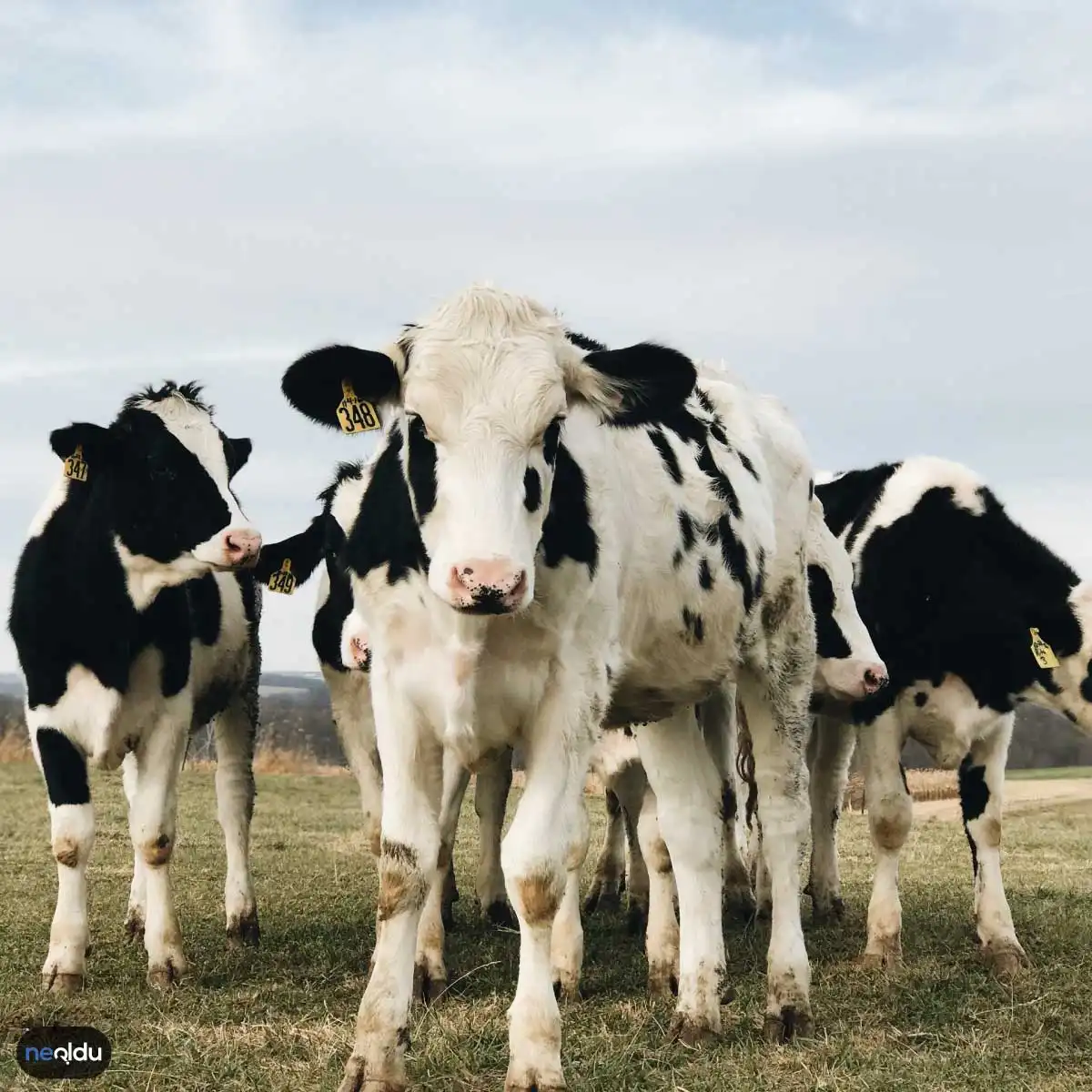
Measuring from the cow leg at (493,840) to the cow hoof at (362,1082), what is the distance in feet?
13.8

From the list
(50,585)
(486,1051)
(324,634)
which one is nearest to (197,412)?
(50,585)

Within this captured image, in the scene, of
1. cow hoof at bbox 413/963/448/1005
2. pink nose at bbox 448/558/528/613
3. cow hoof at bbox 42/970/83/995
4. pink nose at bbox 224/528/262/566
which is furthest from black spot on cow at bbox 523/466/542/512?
cow hoof at bbox 42/970/83/995

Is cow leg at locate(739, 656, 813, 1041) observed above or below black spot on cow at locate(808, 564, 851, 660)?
below

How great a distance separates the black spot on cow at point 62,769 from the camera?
7562 mm

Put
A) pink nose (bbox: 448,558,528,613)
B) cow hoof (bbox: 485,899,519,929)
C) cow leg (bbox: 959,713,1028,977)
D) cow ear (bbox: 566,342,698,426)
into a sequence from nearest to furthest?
1. pink nose (bbox: 448,558,528,613)
2. cow ear (bbox: 566,342,698,426)
3. cow leg (bbox: 959,713,1028,977)
4. cow hoof (bbox: 485,899,519,929)

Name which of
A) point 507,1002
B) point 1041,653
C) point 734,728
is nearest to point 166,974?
point 507,1002

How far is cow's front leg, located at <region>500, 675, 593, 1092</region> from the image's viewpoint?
488 centimetres

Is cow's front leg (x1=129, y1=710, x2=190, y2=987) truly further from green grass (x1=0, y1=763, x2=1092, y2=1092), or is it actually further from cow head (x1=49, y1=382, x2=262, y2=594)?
cow head (x1=49, y1=382, x2=262, y2=594)

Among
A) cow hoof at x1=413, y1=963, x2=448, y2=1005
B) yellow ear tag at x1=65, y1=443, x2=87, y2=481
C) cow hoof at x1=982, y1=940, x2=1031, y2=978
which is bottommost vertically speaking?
cow hoof at x1=982, y1=940, x2=1031, y2=978

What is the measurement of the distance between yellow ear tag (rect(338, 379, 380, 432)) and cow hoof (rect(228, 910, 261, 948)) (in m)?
4.35

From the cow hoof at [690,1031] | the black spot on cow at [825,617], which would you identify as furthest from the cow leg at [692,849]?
the black spot on cow at [825,617]

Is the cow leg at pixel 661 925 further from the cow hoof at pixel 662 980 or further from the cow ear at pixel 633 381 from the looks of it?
the cow ear at pixel 633 381

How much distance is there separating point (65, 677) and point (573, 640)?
141 inches

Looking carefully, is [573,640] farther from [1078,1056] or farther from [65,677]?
[65,677]
